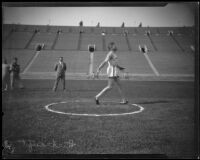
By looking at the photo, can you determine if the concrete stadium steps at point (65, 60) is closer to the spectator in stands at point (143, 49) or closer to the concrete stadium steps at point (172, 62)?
the spectator in stands at point (143, 49)

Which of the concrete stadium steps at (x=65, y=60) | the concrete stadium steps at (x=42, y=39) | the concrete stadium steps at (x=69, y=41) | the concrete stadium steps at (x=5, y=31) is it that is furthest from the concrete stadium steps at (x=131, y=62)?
the concrete stadium steps at (x=5, y=31)

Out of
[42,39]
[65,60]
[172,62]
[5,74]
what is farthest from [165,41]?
[5,74]

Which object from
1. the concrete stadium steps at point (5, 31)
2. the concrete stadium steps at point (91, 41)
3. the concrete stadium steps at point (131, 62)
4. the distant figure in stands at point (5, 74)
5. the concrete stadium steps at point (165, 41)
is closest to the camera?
the concrete stadium steps at point (5, 31)

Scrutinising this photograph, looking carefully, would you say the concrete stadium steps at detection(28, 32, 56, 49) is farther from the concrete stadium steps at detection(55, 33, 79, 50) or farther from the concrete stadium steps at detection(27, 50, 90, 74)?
the concrete stadium steps at detection(27, 50, 90, 74)

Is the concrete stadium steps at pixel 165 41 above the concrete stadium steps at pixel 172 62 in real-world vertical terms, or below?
above

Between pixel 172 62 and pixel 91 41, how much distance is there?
9.18 m

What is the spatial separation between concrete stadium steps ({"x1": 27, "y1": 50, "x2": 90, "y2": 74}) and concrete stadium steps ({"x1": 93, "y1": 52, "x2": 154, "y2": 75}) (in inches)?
49.7

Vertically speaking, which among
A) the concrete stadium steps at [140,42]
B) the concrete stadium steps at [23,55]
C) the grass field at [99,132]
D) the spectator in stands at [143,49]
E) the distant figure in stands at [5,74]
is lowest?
the grass field at [99,132]

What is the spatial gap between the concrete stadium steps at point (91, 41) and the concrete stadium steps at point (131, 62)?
1.35m

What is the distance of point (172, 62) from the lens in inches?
1352

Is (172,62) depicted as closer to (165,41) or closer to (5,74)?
(165,41)

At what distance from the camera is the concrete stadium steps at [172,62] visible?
32.9 metres

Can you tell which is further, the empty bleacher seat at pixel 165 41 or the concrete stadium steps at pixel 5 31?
the empty bleacher seat at pixel 165 41

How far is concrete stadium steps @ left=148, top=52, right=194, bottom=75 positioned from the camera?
32875 millimetres
